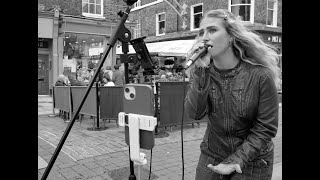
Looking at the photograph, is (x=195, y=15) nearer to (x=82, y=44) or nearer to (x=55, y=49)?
(x=82, y=44)

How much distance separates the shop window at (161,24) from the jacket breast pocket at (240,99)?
82.3 ft

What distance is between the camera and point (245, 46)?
207 centimetres

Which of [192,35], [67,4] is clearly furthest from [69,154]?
[192,35]

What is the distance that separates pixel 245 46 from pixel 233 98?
0.39 metres

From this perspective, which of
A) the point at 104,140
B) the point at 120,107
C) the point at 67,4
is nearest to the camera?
the point at 104,140

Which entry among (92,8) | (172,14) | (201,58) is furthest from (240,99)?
(172,14)

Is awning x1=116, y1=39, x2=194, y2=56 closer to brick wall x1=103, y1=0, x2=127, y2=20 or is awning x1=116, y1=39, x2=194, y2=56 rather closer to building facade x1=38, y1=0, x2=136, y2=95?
building facade x1=38, y1=0, x2=136, y2=95

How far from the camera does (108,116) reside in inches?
310

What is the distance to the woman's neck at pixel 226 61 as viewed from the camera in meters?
2.03

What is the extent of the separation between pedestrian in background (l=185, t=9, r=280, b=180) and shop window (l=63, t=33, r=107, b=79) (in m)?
13.1

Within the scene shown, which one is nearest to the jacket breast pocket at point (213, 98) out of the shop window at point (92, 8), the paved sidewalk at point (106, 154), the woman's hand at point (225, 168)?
the woman's hand at point (225, 168)

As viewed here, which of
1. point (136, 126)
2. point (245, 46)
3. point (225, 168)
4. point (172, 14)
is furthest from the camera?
point (172, 14)
